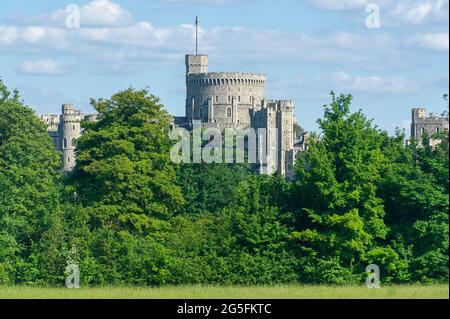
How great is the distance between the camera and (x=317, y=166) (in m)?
39.5

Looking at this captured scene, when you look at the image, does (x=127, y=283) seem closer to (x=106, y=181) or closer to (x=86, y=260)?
(x=86, y=260)

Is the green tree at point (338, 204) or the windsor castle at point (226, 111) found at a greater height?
the windsor castle at point (226, 111)

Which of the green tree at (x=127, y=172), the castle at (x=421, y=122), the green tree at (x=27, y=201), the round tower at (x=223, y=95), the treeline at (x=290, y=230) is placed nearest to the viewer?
the treeline at (x=290, y=230)

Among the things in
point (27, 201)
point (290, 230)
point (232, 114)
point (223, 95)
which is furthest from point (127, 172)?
point (223, 95)

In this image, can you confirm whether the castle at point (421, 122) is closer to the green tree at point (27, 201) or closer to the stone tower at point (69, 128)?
the stone tower at point (69, 128)

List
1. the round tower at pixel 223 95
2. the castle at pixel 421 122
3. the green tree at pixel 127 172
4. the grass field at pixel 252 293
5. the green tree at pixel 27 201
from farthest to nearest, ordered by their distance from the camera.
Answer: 1. the round tower at pixel 223 95
2. the castle at pixel 421 122
3. the green tree at pixel 127 172
4. the green tree at pixel 27 201
5. the grass field at pixel 252 293

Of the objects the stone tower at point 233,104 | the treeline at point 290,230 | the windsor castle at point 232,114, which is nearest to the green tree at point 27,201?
the treeline at point 290,230

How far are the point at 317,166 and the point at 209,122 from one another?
4833 inches

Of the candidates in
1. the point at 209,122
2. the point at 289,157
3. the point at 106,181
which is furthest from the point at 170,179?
the point at 209,122

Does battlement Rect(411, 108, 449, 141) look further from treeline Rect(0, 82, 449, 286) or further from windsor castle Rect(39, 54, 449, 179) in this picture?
treeline Rect(0, 82, 449, 286)

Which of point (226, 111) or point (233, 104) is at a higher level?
point (233, 104)

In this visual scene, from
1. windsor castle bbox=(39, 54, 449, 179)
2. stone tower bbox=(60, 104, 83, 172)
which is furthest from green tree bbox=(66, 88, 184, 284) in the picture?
stone tower bbox=(60, 104, 83, 172)

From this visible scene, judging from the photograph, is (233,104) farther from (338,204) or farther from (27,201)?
(338,204)

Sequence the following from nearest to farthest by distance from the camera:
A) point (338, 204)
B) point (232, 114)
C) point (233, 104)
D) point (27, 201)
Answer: point (338, 204)
point (27, 201)
point (232, 114)
point (233, 104)
